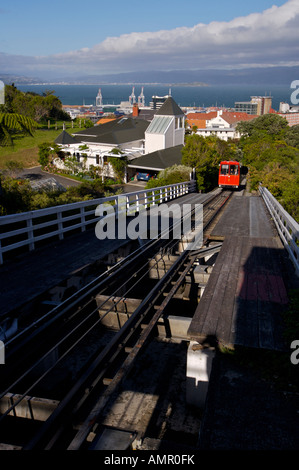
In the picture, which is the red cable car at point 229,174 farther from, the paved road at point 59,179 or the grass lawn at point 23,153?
the grass lawn at point 23,153

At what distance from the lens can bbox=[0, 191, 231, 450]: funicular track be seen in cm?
388

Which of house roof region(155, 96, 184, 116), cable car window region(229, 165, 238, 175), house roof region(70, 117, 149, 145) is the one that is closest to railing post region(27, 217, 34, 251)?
cable car window region(229, 165, 238, 175)

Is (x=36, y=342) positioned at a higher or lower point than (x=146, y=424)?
higher

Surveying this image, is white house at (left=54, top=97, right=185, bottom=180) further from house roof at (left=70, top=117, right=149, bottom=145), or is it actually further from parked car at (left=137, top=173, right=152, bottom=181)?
parked car at (left=137, top=173, right=152, bottom=181)

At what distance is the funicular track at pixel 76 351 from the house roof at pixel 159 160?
38.1 m

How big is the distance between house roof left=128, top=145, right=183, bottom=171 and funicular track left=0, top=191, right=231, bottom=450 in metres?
38.1

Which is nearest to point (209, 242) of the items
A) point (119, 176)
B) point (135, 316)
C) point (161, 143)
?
point (135, 316)

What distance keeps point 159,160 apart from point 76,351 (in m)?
42.2

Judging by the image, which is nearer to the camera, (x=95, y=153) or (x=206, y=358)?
(x=206, y=358)

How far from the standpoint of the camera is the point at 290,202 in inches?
1019

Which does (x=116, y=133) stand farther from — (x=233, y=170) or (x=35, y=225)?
(x=35, y=225)

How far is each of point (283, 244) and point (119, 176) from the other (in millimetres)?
40587
